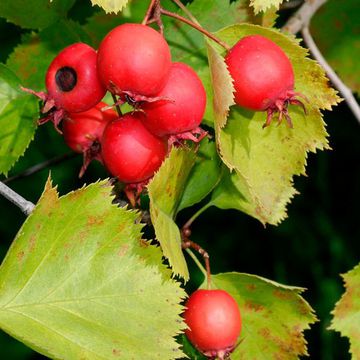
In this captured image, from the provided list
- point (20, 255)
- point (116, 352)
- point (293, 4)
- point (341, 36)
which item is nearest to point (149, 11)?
point (20, 255)

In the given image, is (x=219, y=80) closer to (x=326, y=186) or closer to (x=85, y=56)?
(x=85, y=56)

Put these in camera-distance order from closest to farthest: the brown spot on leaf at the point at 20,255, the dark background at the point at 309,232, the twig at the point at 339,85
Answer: the brown spot on leaf at the point at 20,255
the twig at the point at 339,85
the dark background at the point at 309,232

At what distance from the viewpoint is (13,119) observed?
1.54m

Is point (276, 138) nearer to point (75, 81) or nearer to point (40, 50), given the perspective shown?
point (75, 81)

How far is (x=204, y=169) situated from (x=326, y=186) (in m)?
1.10

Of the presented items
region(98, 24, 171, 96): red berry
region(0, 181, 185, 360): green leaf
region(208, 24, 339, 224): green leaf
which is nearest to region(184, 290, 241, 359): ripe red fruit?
region(0, 181, 185, 360): green leaf

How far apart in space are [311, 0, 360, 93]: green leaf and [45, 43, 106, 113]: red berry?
920 millimetres

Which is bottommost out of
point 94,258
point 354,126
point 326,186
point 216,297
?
point 326,186

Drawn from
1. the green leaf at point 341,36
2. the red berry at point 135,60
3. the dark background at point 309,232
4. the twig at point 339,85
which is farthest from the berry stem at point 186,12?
the dark background at point 309,232

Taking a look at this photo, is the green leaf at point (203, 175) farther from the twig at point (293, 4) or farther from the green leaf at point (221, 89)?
the twig at point (293, 4)

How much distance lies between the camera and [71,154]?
A: 1.76m

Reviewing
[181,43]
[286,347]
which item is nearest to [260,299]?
[286,347]

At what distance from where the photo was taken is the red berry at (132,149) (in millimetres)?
1299

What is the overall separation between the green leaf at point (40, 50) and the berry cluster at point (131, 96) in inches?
9.2
